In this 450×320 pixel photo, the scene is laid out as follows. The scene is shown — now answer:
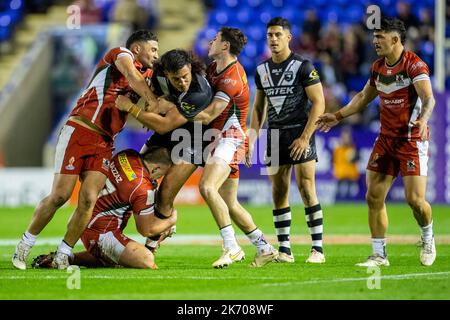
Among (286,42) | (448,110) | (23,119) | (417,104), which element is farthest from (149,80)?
(23,119)

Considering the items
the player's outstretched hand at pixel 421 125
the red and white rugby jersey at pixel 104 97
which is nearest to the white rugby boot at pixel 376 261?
the player's outstretched hand at pixel 421 125

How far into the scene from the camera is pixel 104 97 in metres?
10.6

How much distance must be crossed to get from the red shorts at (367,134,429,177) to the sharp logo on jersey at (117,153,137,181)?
8.93 ft

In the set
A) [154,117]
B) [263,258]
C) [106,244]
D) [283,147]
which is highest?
[154,117]

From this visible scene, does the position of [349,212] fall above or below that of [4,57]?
below

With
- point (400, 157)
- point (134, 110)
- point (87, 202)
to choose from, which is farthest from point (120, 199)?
point (400, 157)

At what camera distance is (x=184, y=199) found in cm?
2361

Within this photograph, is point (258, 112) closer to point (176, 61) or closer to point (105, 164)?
point (176, 61)

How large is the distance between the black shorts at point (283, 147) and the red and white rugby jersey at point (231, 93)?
1.82 feet

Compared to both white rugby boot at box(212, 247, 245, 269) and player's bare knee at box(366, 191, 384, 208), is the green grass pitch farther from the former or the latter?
player's bare knee at box(366, 191, 384, 208)

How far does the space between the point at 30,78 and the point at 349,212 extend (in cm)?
1009

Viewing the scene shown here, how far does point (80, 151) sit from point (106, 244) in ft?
3.52

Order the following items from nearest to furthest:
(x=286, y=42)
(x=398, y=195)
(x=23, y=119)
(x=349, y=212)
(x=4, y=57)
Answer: (x=286, y=42) < (x=349, y=212) < (x=398, y=195) < (x=23, y=119) < (x=4, y=57)
